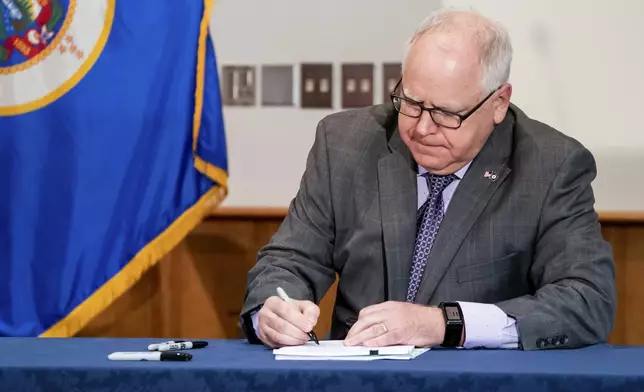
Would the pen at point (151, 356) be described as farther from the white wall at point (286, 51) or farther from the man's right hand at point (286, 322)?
the white wall at point (286, 51)

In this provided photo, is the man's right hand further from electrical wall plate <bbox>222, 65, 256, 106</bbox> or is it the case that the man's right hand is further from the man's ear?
electrical wall plate <bbox>222, 65, 256, 106</bbox>

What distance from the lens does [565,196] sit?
2160 millimetres

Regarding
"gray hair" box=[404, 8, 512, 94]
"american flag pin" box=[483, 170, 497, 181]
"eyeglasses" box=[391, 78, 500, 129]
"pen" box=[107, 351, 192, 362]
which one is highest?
"gray hair" box=[404, 8, 512, 94]

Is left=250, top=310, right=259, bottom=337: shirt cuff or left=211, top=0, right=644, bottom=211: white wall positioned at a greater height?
left=211, top=0, right=644, bottom=211: white wall

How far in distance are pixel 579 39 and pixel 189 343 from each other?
210 centimetres

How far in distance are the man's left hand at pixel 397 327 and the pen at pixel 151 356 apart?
0.34 m

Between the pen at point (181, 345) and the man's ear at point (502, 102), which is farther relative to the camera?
the man's ear at point (502, 102)

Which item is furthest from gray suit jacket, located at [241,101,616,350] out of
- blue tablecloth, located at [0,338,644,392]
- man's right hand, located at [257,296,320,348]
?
blue tablecloth, located at [0,338,644,392]

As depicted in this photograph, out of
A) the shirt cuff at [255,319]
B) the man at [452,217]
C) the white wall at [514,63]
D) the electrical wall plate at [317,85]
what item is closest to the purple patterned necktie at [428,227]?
the man at [452,217]

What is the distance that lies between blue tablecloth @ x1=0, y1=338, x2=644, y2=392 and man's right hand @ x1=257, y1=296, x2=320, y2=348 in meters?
0.15

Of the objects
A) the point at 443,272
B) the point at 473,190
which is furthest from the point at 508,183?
the point at 443,272

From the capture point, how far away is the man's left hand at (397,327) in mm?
1804

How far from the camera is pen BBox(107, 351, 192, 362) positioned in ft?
5.40

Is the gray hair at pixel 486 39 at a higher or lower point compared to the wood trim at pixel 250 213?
higher
